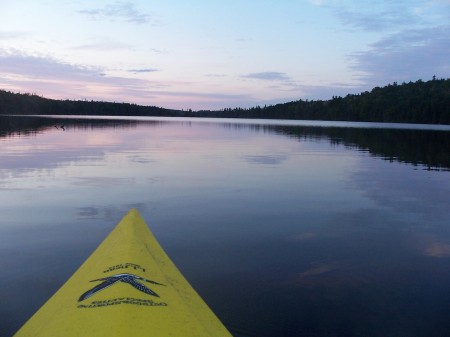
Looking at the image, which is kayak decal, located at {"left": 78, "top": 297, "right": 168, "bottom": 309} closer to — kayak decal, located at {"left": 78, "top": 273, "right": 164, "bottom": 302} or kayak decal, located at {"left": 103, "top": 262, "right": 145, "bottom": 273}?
kayak decal, located at {"left": 78, "top": 273, "right": 164, "bottom": 302}

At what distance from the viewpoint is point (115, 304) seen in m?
4.82

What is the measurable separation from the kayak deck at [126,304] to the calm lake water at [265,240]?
0.92m

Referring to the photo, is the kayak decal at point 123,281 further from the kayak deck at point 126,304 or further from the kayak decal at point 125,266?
the kayak decal at point 125,266

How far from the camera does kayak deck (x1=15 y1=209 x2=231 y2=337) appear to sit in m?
4.50

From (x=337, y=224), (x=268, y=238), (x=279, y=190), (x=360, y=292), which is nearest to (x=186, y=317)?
(x=360, y=292)

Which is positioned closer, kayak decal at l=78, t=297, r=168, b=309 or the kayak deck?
the kayak deck

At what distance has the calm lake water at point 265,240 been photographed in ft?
22.2

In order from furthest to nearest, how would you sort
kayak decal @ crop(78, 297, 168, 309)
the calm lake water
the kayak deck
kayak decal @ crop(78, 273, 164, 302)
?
the calm lake water
kayak decal @ crop(78, 273, 164, 302)
kayak decal @ crop(78, 297, 168, 309)
the kayak deck

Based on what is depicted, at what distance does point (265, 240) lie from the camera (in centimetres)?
1038

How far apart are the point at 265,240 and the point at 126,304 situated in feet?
19.6

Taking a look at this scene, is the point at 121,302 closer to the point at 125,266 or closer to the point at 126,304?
the point at 126,304

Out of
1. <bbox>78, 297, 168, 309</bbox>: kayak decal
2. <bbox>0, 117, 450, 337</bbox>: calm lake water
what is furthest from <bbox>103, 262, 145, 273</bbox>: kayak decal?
<bbox>0, 117, 450, 337</bbox>: calm lake water

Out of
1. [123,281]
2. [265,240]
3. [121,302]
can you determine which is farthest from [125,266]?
[265,240]

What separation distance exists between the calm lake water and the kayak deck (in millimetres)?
922
